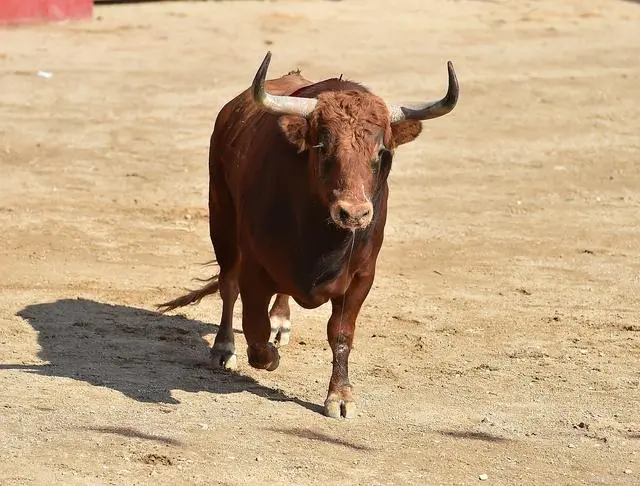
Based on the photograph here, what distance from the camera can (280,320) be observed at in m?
10.0

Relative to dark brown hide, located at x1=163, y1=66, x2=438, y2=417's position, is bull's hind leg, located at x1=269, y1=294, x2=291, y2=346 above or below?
below

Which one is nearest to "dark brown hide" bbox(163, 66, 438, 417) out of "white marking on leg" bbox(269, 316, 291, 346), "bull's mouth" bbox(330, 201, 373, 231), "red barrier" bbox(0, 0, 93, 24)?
"bull's mouth" bbox(330, 201, 373, 231)

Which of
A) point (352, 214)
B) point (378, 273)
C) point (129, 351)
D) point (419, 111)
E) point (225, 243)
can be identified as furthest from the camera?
point (378, 273)

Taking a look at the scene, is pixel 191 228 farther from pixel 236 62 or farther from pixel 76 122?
pixel 236 62

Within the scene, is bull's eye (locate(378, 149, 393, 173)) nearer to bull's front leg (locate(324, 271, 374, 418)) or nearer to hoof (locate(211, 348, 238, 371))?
bull's front leg (locate(324, 271, 374, 418))

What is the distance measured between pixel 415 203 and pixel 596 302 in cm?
341

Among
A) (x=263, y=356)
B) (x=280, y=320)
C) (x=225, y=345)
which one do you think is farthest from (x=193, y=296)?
(x=263, y=356)

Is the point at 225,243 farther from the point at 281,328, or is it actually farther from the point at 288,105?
the point at 288,105

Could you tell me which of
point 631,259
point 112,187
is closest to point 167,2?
point 112,187

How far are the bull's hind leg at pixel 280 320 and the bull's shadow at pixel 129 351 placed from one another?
0.49 meters

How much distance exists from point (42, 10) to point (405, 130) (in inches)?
564

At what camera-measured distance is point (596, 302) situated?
11125mm

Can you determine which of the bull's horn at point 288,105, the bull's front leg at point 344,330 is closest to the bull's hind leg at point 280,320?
the bull's front leg at point 344,330

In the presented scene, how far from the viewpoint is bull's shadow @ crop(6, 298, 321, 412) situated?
880 centimetres
